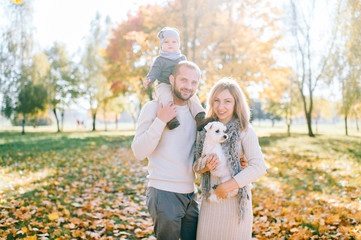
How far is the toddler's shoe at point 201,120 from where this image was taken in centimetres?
245

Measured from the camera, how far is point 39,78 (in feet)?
74.7

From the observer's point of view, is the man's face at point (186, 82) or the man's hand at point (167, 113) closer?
the man's hand at point (167, 113)

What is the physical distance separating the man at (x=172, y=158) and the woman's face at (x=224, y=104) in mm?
270

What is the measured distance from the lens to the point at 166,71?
3029 millimetres

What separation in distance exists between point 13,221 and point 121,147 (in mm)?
10095

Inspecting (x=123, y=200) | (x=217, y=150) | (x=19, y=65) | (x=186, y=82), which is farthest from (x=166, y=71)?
(x=19, y=65)

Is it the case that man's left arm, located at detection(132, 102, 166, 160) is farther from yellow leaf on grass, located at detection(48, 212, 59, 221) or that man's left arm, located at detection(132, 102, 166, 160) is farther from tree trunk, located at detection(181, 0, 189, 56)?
tree trunk, located at detection(181, 0, 189, 56)

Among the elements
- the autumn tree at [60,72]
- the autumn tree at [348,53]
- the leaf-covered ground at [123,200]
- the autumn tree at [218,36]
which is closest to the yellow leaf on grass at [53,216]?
the leaf-covered ground at [123,200]

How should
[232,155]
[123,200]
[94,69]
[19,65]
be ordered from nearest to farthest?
[232,155]
[123,200]
[19,65]
[94,69]

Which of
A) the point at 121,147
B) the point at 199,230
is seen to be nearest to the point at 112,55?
the point at 121,147

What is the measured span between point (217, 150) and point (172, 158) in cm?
42

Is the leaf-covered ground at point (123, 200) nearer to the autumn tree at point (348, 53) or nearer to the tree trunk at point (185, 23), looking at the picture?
the autumn tree at point (348, 53)

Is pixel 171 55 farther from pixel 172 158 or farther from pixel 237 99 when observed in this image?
pixel 172 158

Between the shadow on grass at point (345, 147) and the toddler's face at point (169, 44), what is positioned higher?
the toddler's face at point (169, 44)
